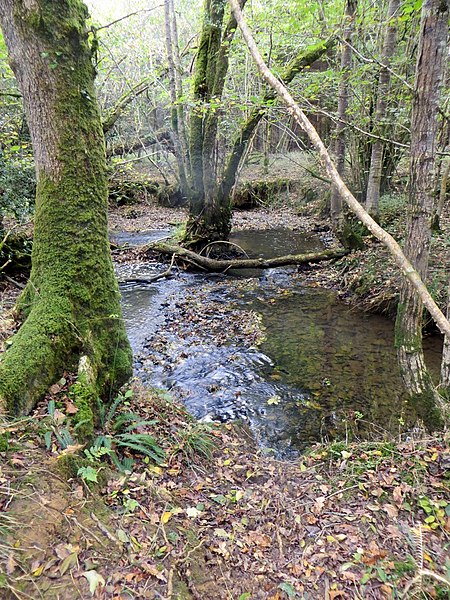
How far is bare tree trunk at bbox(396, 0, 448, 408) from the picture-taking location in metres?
3.34

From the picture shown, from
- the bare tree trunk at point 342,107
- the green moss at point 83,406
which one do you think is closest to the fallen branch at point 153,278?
the bare tree trunk at point 342,107

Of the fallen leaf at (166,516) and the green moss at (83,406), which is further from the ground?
the green moss at (83,406)

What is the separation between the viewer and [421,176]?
3.60 m

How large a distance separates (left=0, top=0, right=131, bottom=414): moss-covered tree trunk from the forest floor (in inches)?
13.3

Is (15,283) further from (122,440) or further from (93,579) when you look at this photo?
(93,579)

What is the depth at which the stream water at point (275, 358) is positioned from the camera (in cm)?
497

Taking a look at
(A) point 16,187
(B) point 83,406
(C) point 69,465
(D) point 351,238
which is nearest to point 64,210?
(B) point 83,406

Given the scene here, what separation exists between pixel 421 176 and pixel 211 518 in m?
3.74

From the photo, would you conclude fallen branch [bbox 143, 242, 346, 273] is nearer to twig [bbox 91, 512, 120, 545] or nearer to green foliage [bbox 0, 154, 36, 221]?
green foliage [bbox 0, 154, 36, 221]

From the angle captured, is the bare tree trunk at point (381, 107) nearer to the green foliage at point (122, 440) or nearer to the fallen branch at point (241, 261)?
the fallen branch at point (241, 261)

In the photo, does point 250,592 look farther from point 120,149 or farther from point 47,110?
point 120,149

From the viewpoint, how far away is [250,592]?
2.38m

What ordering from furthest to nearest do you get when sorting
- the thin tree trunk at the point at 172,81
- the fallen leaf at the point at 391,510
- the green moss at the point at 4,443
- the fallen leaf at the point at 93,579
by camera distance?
the thin tree trunk at the point at 172,81
the fallen leaf at the point at 391,510
the green moss at the point at 4,443
the fallen leaf at the point at 93,579

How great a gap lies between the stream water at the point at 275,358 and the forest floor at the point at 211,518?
0.99 m
